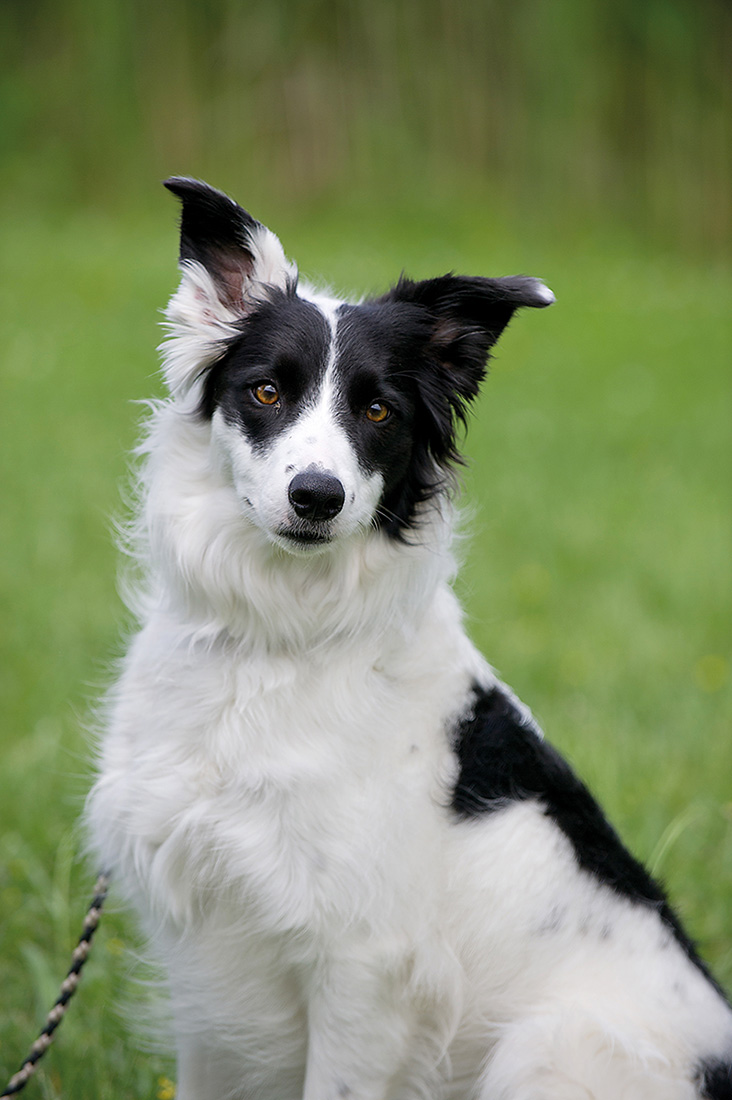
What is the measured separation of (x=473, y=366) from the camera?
3.01 metres

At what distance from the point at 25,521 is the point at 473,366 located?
210 inches

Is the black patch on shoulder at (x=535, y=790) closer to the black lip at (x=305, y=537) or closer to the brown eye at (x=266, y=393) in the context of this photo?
the black lip at (x=305, y=537)

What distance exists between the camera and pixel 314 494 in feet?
8.48

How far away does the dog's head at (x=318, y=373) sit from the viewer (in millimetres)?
2688

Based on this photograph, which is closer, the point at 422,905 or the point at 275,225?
the point at 422,905

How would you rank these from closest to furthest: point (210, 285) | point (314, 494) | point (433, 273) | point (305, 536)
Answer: point (314, 494), point (305, 536), point (210, 285), point (433, 273)

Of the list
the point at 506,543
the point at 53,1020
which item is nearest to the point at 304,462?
the point at 53,1020

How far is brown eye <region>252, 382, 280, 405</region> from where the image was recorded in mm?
2801

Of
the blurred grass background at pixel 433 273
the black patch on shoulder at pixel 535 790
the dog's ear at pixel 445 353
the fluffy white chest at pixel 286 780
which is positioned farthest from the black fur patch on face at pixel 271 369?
the blurred grass background at pixel 433 273

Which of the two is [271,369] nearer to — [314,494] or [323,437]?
[323,437]

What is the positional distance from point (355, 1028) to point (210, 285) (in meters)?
1.90

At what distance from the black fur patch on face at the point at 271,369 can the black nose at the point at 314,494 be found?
190mm

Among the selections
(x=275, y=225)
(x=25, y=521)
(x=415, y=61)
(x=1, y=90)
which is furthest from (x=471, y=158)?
(x=25, y=521)

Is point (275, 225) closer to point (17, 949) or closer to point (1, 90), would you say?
point (1, 90)
